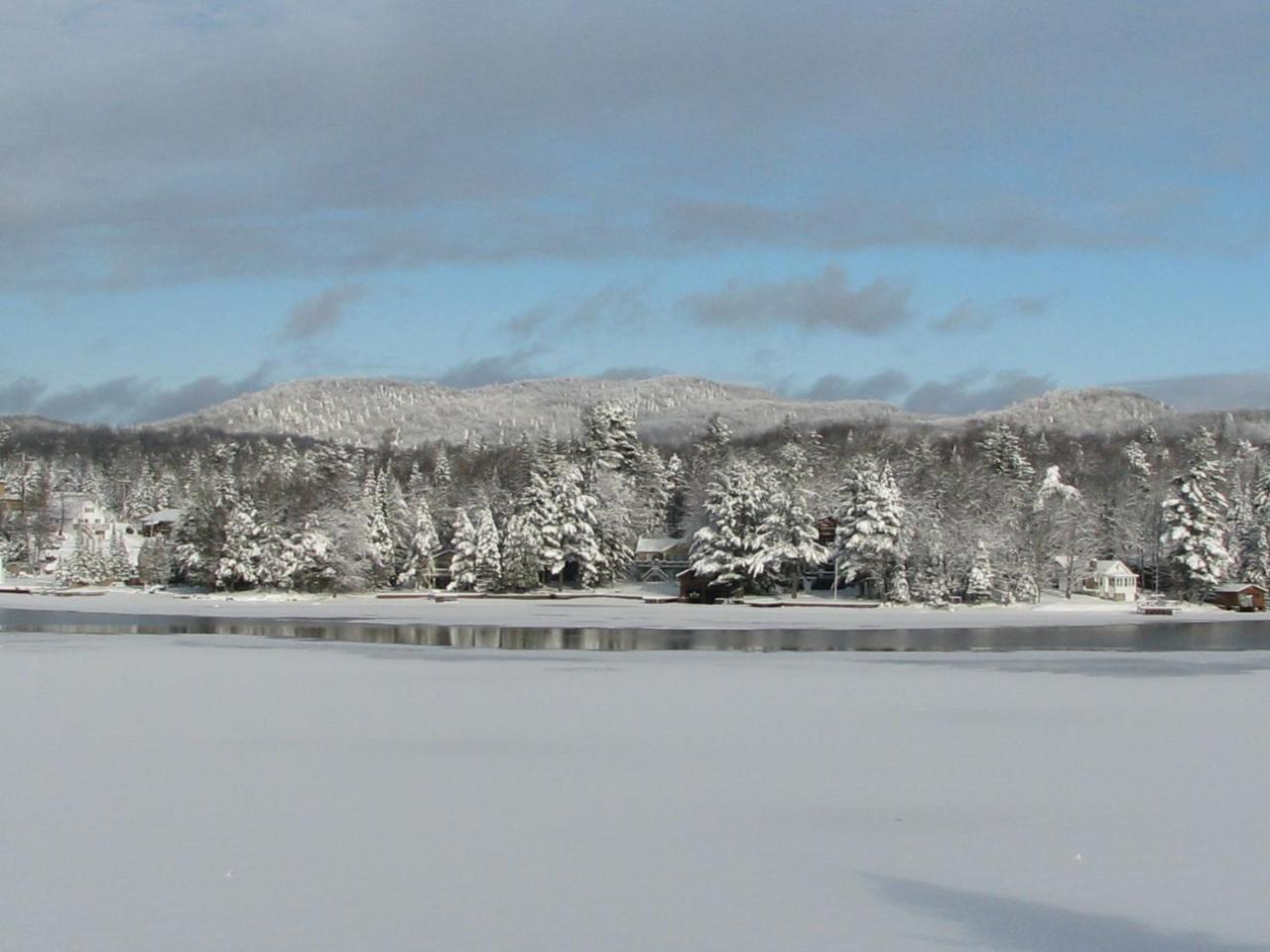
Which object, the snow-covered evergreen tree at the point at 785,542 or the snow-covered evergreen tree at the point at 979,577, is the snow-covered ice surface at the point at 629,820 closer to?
the snow-covered evergreen tree at the point at 979,577

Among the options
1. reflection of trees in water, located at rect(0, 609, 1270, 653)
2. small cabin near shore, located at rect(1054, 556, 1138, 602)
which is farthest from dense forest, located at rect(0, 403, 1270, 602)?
reflection of trees in water, located at rect(0, 609, 1270, 653)

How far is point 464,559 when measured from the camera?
8288 cm

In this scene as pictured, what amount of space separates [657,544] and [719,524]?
18.7 metres

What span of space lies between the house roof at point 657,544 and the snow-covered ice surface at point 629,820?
226 ft

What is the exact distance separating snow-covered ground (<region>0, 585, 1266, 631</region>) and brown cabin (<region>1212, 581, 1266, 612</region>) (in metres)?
2.08

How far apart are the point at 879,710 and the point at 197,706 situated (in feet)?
39.0

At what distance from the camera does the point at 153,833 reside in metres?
11.8

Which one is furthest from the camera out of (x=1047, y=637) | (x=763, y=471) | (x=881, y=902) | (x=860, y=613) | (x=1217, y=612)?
(x=763, y=471)

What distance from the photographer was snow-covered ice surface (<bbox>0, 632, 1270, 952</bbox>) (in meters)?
9.28

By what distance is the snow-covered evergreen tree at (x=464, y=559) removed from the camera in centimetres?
8231

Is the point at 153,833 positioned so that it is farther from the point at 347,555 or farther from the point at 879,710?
the point at 347,555

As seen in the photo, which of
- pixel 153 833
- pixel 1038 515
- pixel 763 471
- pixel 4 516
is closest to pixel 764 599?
pixel 763 471

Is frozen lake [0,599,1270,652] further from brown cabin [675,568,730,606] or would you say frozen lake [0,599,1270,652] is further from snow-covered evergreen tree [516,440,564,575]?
snow-covered evergreen tree [516,440,564,575]

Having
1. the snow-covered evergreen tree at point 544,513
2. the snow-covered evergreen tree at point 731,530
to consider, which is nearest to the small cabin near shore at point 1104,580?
the snow-covered evergreen tree at point 731,530
